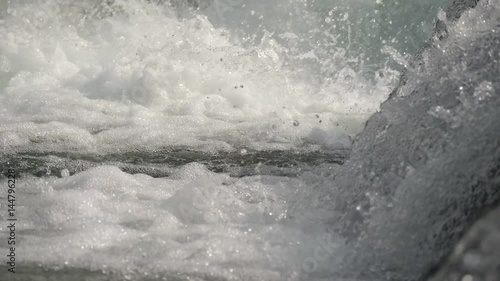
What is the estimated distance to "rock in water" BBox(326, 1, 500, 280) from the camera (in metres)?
2.31

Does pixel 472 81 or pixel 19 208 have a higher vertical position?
pixel 19 208

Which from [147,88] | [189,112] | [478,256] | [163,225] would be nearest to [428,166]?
[478,256]

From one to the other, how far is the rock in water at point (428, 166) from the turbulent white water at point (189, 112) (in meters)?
0.13

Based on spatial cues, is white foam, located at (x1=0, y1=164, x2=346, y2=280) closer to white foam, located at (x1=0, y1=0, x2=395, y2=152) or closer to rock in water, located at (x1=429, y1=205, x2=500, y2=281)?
rock in water, located at (x1=429, y1=205, x2=500, y2=281)

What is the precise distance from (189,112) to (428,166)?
2336 mm

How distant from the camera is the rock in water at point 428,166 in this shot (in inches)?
91.0

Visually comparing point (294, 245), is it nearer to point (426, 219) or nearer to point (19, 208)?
point (426, 219)

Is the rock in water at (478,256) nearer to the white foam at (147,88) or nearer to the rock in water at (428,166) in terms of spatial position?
the rock in water at (428,166)

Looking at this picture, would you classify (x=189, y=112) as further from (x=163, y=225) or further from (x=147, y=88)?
(x=163, y=225)

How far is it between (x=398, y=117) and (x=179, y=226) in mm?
925

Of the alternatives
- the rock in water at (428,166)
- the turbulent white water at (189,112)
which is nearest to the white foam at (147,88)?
the turbulent white water at (189,112)

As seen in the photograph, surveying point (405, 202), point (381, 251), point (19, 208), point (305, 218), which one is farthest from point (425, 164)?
point (19, 208)

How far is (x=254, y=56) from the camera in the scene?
535 cm

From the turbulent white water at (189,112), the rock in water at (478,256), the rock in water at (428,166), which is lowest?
Result: the rock in water at (478,256)
